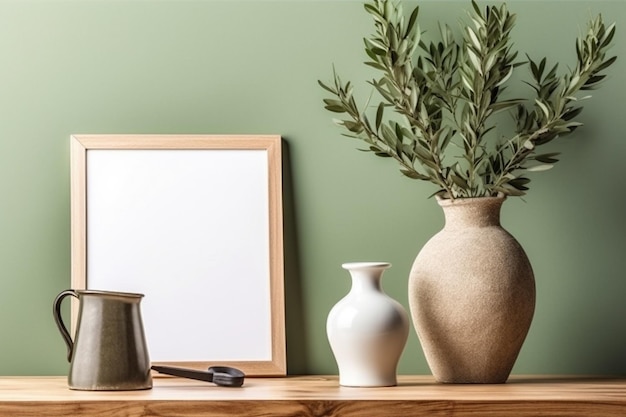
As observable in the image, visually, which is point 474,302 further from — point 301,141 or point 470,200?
point 301,141

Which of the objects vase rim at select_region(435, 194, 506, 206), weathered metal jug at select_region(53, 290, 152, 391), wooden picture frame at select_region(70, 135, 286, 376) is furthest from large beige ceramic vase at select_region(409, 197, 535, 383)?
weathered metal jug at select_region(53, 290, 152, 391)

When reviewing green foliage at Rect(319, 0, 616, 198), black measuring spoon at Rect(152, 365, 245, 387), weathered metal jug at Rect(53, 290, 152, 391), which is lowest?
black measuring spoon at Rect(152, 365, 245, 387)

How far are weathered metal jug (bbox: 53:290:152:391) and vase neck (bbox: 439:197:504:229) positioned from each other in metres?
0.61

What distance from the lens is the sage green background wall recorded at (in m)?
1.83

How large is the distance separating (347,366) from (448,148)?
58 cm

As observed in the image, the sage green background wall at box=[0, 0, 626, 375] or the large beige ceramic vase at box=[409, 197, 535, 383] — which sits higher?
the sage green background wall at box=[0, 0, 626, 375]

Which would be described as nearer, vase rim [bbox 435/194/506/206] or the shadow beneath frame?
vase rim [bbox 435/194/506/206]

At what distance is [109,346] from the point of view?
1.45m

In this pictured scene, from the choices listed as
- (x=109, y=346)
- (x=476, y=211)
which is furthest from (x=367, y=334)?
(x=109, y=346)

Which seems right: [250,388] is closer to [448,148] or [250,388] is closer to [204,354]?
[204,354]

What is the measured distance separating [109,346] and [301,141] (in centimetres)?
64

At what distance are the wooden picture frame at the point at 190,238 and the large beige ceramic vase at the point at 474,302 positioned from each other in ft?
1.09

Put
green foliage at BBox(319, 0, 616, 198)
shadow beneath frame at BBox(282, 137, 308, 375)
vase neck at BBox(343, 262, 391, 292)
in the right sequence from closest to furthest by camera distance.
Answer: vase neck at BBox(343, 262, 391, 292) → green foliage at BBox(319, 0, 616, 198) → shadow beneath frame at BBox(282, 137, 308, 375)

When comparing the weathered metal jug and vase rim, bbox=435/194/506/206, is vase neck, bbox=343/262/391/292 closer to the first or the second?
vase rim, bbox=435/194/506/206
